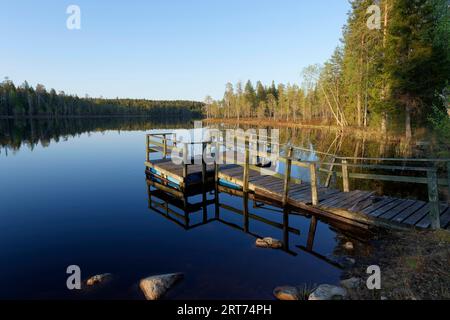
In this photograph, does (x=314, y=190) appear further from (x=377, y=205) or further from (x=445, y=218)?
(x=445, y=218)

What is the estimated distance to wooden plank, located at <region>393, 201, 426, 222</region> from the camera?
7901mm

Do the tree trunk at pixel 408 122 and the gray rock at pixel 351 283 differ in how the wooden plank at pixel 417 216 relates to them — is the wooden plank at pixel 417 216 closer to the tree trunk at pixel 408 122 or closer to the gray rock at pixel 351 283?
the gray rock at pixel 351 283

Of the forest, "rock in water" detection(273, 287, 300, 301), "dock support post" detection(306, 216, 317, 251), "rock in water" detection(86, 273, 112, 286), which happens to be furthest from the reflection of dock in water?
the forest

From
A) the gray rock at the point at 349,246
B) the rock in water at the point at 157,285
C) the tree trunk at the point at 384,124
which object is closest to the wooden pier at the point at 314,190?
the gray rock at the point at 349,246

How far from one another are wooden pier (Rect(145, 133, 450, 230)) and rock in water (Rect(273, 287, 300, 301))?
4.14 metres

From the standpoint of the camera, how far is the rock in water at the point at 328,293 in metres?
5.21

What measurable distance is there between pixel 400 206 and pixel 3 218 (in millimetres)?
15651

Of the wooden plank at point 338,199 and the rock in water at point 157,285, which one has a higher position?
the wooden plank at point 338,199

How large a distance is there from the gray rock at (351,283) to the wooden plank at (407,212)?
10.3 ft

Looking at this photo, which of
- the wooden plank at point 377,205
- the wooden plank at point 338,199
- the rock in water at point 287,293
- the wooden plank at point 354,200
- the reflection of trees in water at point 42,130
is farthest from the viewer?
the reflection of trees in water at point 42,130

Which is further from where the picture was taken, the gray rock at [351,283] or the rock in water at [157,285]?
the rock in water at [157,285]

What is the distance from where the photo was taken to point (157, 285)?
6.11 metres

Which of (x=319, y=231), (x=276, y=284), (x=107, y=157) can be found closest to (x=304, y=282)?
(x=276, y=284)

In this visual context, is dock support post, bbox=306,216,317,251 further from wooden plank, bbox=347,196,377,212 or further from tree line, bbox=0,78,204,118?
tree line, bbox=0,78,204,118
